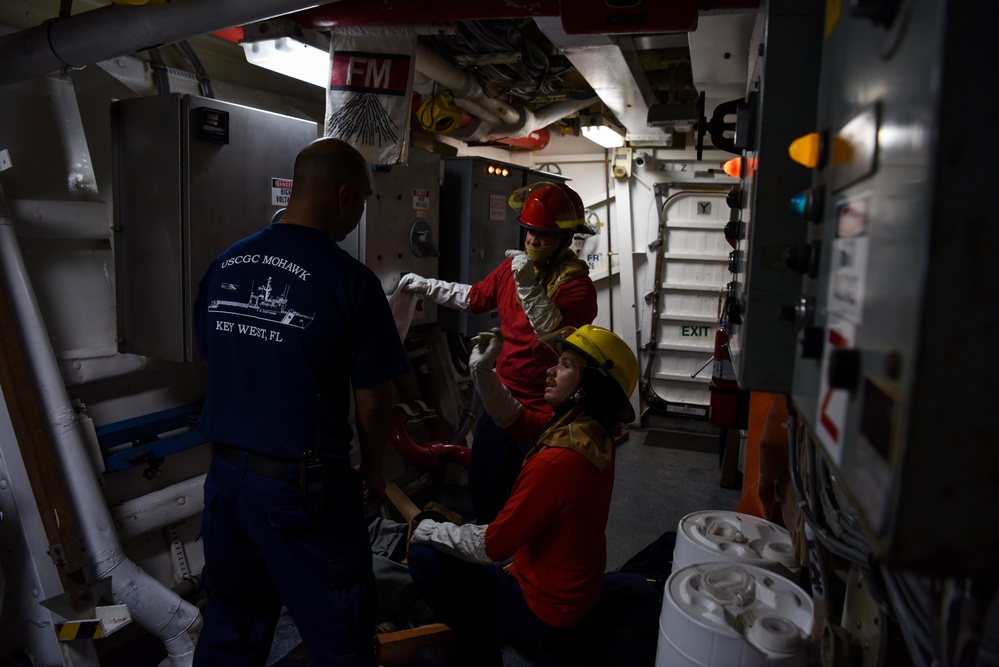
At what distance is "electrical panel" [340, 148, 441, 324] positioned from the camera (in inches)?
141

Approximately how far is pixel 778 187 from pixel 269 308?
4.75 feet

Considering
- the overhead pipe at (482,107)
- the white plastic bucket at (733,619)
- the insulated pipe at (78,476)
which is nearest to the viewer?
the white plastic bucket at (733,619)

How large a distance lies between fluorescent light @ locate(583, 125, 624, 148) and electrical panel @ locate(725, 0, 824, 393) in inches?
184

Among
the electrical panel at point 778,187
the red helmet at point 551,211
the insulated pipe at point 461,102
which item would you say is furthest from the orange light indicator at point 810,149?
the insulated pipe at point 461,102

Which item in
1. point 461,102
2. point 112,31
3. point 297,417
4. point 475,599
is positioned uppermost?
A: point 461,102

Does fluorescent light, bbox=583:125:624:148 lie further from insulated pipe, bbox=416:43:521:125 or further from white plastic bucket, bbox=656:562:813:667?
white plastic bucket, bbox=656:562:813:667

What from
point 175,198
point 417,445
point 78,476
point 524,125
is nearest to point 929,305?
point 175,198

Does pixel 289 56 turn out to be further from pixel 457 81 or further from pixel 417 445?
pixel 417 445

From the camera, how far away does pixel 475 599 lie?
2377mm

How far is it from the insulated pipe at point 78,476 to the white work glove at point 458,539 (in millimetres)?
1032

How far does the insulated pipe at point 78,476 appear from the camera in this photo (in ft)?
7.82

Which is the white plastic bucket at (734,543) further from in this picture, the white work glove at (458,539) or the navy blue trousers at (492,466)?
the navy blue trousers at (492,466)

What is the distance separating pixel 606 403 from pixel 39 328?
2.17 meters

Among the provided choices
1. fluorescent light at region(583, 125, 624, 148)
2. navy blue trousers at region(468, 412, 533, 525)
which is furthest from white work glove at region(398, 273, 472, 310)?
fluorescent light at region(583, 125, 624, 148)
